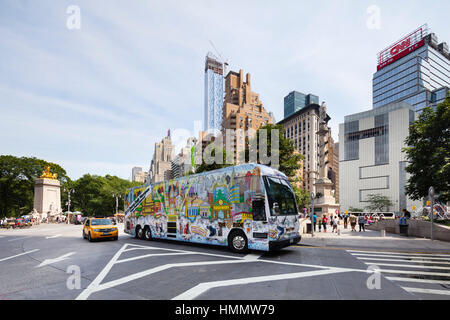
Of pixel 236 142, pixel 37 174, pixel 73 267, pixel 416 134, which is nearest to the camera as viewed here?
pixel 73 267

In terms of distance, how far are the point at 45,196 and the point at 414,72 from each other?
160 m

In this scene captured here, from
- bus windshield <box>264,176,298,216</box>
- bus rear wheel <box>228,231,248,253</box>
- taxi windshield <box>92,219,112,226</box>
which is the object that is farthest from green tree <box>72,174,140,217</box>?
bus windshield <box>264,176,298,216</box>

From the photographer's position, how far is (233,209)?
443 inches

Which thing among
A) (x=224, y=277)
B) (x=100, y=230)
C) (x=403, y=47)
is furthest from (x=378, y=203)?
(x=224, y=277)

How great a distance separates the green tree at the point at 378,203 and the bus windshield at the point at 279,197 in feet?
362

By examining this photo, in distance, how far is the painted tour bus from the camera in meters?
10.3

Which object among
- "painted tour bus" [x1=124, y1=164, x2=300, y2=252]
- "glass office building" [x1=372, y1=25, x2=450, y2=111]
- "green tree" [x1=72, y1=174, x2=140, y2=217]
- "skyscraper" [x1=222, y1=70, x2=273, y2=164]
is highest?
"glass office building" [x1=372, y1=25, x2=450, y2=111]

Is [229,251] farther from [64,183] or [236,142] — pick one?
[236,142]

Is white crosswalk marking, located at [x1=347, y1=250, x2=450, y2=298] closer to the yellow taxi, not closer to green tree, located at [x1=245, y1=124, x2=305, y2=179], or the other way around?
the yellow taxi

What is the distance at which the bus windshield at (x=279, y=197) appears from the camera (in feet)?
34.3

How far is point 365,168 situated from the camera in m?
116

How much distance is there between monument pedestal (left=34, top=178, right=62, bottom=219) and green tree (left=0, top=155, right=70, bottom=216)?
35.1 feet
